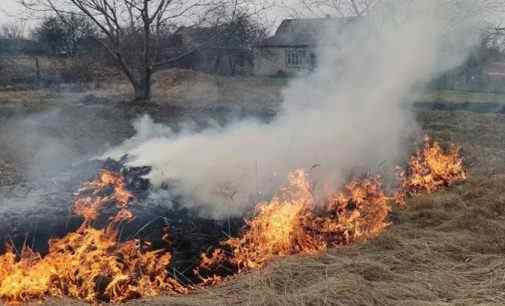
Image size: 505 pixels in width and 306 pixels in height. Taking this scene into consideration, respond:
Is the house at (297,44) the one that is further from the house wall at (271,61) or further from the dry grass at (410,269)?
the dry grass at (410,269)

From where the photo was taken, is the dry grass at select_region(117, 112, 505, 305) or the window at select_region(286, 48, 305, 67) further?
the window at select_region(286, 48, 305, 67)

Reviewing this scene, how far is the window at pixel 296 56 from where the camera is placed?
12675 mm

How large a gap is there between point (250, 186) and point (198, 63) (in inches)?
666

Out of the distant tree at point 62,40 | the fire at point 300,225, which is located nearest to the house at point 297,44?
the fire at point 300,225

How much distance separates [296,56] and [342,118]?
6457mm

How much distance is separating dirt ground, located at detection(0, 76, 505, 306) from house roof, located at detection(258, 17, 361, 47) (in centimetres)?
451

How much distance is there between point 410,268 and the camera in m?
4.52

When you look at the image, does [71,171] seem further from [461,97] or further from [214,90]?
[461,97]

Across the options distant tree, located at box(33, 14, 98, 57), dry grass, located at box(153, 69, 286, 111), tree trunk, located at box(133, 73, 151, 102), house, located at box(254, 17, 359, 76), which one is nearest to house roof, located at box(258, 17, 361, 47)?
house, located at box(254, 17, 359, 76)

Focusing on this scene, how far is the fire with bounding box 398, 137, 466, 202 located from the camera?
7.10m

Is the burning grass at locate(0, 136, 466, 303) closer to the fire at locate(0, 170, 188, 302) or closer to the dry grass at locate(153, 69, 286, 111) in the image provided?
the fire at locate(0, 170, 188, 302)

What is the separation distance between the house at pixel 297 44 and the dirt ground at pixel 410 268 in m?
4.34

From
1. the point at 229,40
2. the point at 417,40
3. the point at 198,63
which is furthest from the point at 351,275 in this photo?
the point at 198,63

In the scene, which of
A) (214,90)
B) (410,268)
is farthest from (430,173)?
(214,90)
